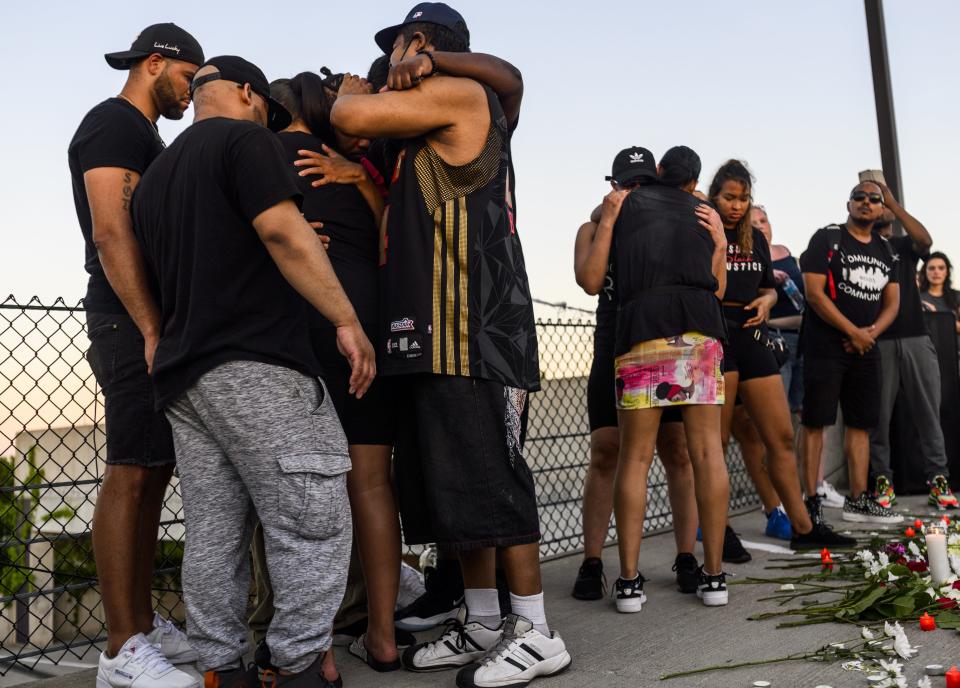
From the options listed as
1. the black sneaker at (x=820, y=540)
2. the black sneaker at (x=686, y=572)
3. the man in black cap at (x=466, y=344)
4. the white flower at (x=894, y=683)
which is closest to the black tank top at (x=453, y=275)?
the man in black cap at (x=466, y=344)

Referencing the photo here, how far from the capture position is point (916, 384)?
6.09 metres

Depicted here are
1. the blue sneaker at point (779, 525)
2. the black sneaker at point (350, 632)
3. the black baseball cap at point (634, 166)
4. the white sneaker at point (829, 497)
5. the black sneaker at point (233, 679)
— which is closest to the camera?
the black sneaker at point (233, 679)

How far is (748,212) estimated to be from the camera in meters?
4.26

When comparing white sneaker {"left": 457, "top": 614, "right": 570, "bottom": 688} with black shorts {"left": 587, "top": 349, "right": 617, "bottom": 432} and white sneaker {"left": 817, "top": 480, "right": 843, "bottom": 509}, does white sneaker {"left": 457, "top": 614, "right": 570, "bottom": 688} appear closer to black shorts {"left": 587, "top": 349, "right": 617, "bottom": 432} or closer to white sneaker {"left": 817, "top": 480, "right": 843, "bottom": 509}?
black shorts {"left": 587, "top": 349, "right": 617, "bottom": 432}

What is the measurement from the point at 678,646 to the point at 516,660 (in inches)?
25.5

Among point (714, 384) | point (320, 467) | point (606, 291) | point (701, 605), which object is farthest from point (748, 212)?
point (320, 467)

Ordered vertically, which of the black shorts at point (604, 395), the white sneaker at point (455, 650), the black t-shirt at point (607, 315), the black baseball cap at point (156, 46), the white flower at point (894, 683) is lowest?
the white sneaker at point (455, 650)

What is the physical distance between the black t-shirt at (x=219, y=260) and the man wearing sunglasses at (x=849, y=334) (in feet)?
12.4

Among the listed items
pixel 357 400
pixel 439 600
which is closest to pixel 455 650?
pixel 439 600

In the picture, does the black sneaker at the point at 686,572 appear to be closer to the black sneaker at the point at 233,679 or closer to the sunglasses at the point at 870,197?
the black sneaker at the point at 233,679

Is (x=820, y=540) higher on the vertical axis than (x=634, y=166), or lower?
lower

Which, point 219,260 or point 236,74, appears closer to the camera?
point 219,260

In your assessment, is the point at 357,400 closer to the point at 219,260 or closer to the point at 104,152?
the point at 219,260

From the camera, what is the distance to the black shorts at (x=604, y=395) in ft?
12.1
